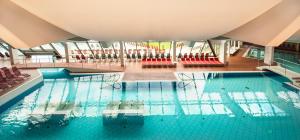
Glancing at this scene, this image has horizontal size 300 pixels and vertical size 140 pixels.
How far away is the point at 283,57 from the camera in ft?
62.5

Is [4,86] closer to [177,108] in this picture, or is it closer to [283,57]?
[177,108]

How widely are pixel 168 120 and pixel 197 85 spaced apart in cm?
501

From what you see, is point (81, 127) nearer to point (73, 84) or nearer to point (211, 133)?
point (211, 133)

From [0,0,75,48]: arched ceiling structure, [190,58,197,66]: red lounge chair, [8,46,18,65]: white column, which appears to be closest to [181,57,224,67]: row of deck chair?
[190,58,197,66]: red lounge chair

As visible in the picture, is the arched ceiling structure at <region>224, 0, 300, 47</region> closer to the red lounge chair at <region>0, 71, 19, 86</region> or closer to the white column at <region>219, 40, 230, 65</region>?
the white column at <region>219, 40, 230, 65</region>

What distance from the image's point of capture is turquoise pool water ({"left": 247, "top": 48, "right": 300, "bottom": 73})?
16614 mm

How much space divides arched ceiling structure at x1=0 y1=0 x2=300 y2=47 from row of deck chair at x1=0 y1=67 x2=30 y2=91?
2.46 meters

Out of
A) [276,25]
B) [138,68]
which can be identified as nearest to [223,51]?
[138,68]

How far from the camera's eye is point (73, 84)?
13.8 metres

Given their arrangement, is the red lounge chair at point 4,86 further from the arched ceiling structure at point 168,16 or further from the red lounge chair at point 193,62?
the red lounge chair at point 193,62

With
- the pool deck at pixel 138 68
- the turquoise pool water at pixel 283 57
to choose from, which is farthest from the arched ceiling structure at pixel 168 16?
the turquoise pool water at pixel 283 57

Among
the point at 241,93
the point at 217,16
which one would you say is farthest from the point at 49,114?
the point at 241,93

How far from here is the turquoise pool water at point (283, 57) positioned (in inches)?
654

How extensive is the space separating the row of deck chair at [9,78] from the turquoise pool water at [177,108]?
2.92 ft
